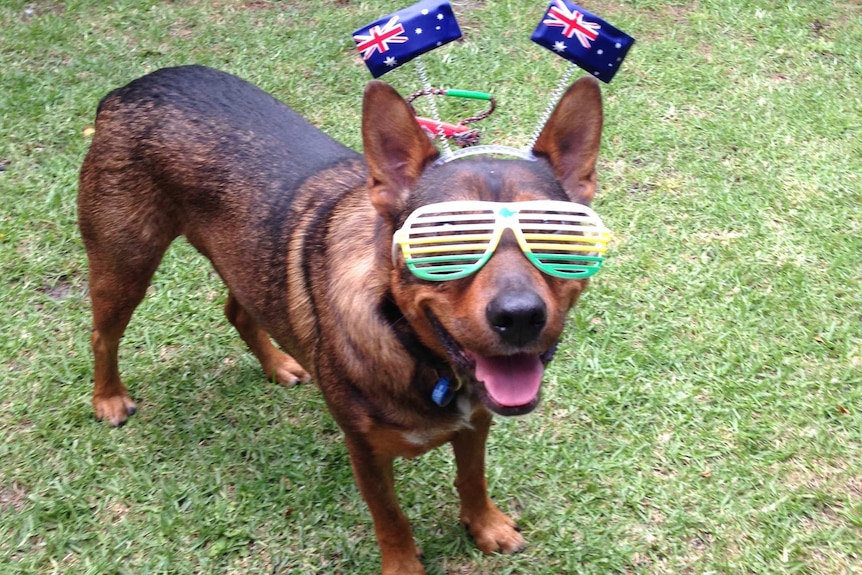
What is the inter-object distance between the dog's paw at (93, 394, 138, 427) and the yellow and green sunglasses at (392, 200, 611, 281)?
2.50 metres

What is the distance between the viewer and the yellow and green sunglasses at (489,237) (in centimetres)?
212

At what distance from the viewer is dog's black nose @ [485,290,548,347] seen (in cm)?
203

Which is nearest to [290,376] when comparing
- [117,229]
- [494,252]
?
[117,229]

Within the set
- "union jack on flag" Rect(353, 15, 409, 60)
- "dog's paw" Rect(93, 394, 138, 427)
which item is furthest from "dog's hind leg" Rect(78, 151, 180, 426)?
"union jack on flag" Rect(353, 15, 409, 60)

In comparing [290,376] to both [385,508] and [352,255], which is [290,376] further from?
[352,255]

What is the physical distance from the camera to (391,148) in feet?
7.91

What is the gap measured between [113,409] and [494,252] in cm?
276

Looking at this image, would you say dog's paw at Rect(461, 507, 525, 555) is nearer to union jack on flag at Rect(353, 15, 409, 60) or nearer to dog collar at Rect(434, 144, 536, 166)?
dog collar at Rect(434, 144, 536, 166)

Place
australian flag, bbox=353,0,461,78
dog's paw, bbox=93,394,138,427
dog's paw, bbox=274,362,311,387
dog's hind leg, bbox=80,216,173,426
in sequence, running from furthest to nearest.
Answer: dog's paw, bbox=274,362,311,387 → dog's paw, bbox=93,394,138,427 → dog's hind leg, bbox=80,216,173,426 → australian flag, bbox=353,0,461,78

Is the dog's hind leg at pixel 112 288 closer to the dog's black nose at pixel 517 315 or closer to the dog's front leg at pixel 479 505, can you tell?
the dog's front leg at pixel 479 505

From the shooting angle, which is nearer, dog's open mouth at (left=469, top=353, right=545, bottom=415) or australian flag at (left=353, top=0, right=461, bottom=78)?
dog's open mouth at (left=469, top=353, right=545, bottom=415)

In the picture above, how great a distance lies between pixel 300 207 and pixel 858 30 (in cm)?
678

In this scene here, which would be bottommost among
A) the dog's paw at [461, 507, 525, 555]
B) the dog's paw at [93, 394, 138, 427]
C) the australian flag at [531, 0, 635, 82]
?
the dog's paw at [93, 394, 138, 427]

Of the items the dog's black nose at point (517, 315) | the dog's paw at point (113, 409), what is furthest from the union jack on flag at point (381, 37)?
the dog's paw at point (113, 409)
